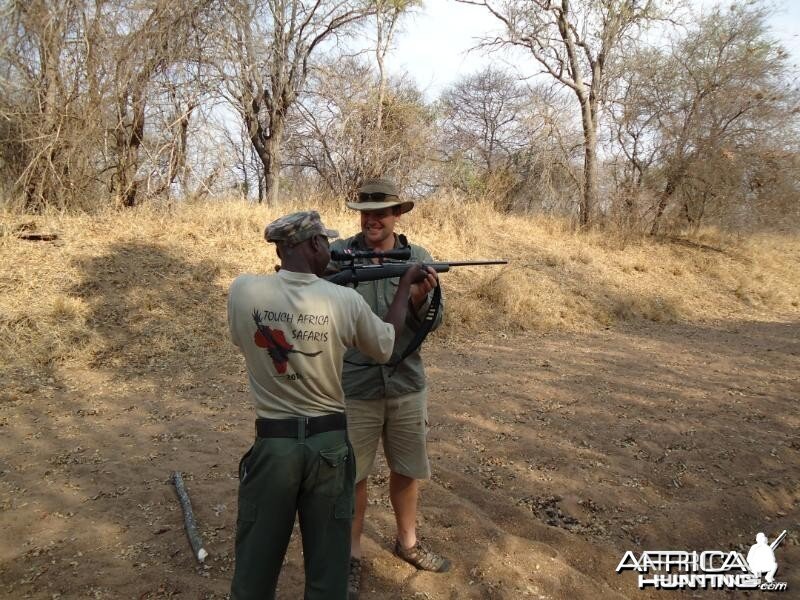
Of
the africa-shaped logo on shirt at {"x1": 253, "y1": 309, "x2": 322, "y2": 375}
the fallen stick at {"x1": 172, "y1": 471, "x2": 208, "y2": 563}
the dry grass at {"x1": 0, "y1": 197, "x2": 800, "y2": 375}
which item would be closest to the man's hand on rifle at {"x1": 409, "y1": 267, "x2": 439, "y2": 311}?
the africa-shaped logo on shirt at {"x1": 253, "y1": 309, "x2": 322, "y2": 375}

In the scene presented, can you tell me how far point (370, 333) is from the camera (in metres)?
1.92

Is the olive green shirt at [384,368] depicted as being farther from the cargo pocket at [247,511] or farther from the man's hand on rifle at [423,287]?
the cargo pocket at [247,511]

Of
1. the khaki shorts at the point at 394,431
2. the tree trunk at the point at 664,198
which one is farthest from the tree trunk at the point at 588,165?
the khaki shorts at the point at 394,431

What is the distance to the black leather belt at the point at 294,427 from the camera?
5.93 feet

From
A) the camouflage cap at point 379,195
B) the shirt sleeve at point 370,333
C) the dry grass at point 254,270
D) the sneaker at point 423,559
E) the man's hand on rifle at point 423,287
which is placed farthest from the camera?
the dry grass at point 254,270

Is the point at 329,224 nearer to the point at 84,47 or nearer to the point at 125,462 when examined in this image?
the point at 84,47

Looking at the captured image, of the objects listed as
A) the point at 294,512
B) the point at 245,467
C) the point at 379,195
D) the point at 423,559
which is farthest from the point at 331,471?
the point at 379,195

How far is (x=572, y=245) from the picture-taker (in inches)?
509

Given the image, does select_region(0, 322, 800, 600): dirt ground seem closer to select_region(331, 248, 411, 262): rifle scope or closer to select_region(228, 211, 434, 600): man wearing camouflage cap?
select_region(228, 211, 434, 600): man wearing camouflage cap

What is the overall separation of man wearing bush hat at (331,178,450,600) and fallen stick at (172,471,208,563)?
2.69 ft

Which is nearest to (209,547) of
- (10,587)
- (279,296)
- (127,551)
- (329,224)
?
(127,551)

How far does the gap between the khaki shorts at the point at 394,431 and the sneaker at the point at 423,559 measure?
46cm

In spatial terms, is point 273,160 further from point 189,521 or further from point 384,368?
point 384,368

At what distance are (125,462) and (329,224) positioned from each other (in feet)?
22.5
